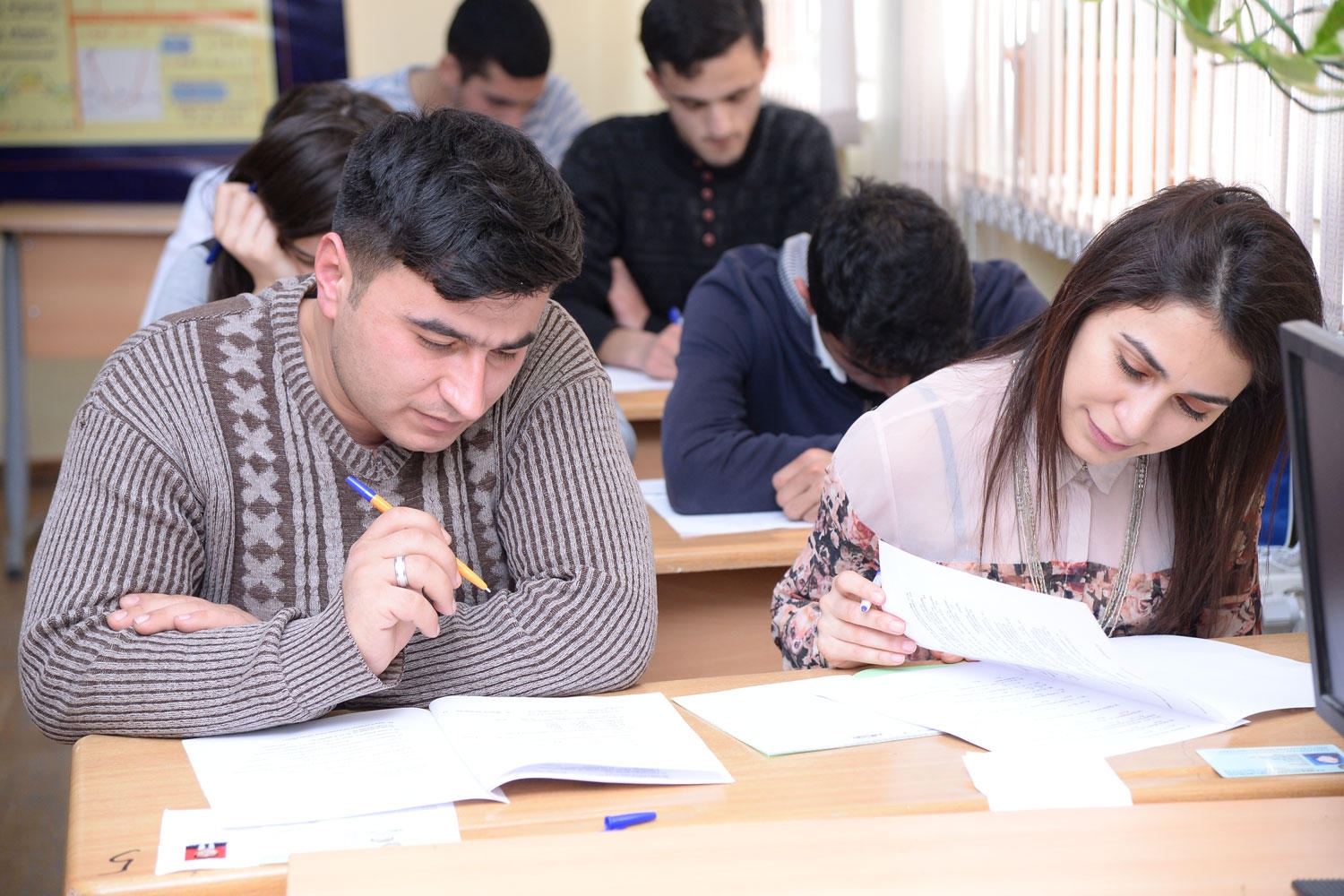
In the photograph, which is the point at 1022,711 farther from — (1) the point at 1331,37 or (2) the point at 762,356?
(2) the point at 762,356

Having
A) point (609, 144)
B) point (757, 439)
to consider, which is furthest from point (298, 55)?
point (757, 439)

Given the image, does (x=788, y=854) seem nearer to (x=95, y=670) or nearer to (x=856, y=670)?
(x=856, y=670)

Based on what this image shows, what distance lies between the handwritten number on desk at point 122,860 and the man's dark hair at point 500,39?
277 centimetres

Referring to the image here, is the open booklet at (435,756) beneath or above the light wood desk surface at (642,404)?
above

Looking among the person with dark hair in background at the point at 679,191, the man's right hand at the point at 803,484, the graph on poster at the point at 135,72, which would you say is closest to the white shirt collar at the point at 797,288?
the man's right hand at the point at 803,484

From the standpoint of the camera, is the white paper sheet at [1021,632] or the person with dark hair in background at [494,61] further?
the person with dark hair in background at [494,61]

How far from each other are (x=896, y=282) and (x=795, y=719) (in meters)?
0.98

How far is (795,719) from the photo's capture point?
46.9 inches

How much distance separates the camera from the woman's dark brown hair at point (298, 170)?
203 centimetres

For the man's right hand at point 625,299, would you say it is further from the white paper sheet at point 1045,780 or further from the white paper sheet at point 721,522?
the white paper sheet at point 1045,780

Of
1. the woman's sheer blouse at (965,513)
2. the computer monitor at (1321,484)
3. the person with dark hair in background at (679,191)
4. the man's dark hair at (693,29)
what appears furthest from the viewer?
the person with dark hair in background at (679,191)

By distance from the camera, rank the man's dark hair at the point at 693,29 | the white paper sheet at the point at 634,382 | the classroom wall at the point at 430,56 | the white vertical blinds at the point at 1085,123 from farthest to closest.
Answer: the classroom wall at the point at 430,56, the man's dark hair at the point at 693,29, the white paper sheet at the point at 634,382, the white vertical blinds at the point at 1085,123

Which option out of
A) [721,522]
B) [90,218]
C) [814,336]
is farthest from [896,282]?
[90,218]

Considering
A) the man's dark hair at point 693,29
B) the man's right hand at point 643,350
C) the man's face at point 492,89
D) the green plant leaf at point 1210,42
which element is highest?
the man's dark hair at point 693,29
